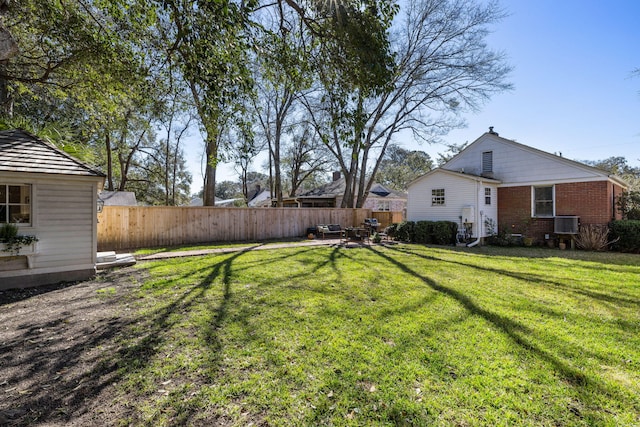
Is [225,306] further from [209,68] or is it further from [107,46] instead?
[107,46]

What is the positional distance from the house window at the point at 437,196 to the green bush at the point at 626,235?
20.3 ft

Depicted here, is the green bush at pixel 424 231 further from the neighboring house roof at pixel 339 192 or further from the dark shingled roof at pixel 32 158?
the dark shingled roof at pixel 32 158

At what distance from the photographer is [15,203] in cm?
549

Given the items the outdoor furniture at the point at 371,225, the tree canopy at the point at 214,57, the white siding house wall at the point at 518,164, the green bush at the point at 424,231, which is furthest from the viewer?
the outdoor furniture at the point at 371,225

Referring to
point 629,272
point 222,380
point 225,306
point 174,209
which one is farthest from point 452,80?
point 222,380

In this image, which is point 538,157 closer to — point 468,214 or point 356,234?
point 468,214

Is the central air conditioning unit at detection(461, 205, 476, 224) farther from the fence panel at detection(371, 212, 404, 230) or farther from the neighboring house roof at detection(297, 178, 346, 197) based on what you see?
the neighboring house roof at detection(297, 178, 346, 197)

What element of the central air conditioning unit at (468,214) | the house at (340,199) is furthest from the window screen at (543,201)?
the house at (340,199)

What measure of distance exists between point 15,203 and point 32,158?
37.2 inches

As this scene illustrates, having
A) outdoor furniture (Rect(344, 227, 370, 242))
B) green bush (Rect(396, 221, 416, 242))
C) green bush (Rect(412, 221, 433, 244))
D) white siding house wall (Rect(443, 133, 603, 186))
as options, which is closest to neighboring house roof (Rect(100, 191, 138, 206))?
outdoor furniture (Rect(344, 227, 370, 242))

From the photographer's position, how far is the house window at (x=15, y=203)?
539cm

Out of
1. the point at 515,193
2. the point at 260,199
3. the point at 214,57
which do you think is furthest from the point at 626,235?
the point at 260,199

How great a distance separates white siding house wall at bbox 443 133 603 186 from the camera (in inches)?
464

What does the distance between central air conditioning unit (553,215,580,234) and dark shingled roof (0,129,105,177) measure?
15.9 metres
